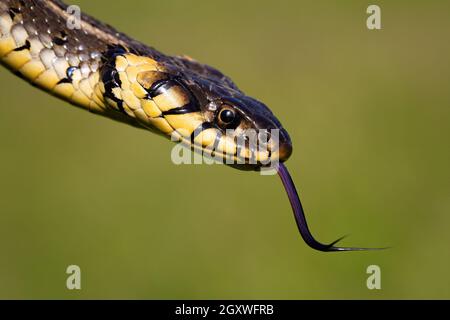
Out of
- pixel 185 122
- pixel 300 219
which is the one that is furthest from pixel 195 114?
pixel 300 219

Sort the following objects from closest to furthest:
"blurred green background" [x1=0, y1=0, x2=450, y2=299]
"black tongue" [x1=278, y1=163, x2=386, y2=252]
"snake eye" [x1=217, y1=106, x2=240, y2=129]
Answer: "black tongue" [x1=278, y1=163, x2=386, y2=252], "snake eye" [x1=217, y1=106, x2=240, y2=129], "blurred green background" [x1=0, y1=0, x2=450, y2=299]

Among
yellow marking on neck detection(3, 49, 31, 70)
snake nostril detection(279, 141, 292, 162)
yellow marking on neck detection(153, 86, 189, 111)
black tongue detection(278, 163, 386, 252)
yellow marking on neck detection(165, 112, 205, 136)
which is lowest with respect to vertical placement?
black tongue detection(278, 163, 386, 252)

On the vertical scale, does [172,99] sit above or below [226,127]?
above

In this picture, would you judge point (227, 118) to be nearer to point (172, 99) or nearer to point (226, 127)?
point (226, 127)

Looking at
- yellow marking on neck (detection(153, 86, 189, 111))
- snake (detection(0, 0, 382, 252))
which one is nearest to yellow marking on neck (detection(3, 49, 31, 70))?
snake (detection(0, 0, 382, 252))

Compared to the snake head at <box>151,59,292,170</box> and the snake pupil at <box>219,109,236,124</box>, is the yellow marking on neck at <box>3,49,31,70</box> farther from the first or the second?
the snake pupil at <box>219,109,236,124</box>

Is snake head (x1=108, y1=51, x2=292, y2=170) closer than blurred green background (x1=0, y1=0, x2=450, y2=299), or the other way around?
snake head (x1=108, y1=51, x2=292, y2=170)

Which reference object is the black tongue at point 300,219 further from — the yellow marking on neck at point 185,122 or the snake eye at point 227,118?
the yellow marking on neck at point 185,122
